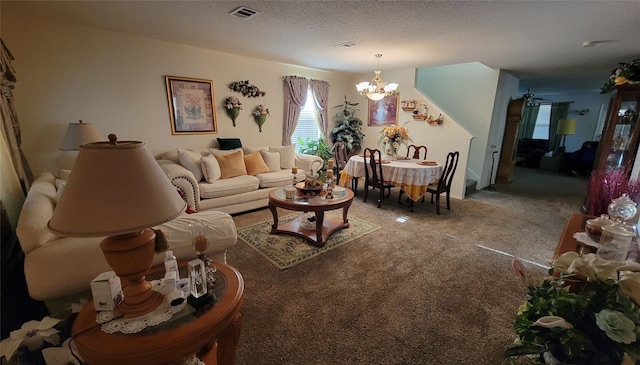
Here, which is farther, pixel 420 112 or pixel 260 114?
pixel 420 112

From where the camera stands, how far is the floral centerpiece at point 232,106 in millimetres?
4320

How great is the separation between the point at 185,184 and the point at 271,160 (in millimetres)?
1590

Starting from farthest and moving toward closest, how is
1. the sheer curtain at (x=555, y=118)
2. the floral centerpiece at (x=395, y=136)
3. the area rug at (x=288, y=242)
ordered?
the sheer curtain at (x=555, y=118) < the floral centerpiece at (x=395, y=136) < the area rug at (x=288, y=242)

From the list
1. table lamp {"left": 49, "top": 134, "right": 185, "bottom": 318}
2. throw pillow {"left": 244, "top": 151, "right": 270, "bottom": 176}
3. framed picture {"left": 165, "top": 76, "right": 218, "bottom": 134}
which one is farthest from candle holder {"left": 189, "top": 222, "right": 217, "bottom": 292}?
framed picture {"left": 165, "top": 76, "right": 218, "bottom": 134}

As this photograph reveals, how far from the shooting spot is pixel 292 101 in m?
5.19

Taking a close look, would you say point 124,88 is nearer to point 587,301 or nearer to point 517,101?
point 587,301

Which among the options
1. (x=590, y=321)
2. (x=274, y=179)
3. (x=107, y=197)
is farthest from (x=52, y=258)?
(x=274, y=179)

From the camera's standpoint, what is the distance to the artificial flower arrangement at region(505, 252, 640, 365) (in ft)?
2.01

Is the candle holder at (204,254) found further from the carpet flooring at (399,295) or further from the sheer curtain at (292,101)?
the sheer curtain at (292,101)

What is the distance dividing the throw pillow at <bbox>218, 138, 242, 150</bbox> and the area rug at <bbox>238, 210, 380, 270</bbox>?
1618mm

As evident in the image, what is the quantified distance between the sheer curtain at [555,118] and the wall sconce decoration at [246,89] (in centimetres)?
942

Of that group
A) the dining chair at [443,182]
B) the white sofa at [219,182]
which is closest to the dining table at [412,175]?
the dining chair at [443,182]

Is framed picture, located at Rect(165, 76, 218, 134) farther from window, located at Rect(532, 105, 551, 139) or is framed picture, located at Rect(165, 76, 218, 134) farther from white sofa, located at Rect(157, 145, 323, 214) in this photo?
window, located at Rect(532, 105, 551, 139)

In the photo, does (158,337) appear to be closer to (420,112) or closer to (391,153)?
(391,153)
